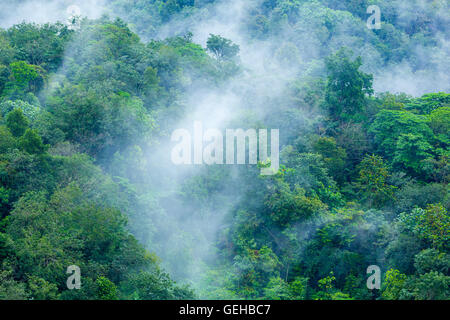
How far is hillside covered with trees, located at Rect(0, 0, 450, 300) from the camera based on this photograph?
687 inches

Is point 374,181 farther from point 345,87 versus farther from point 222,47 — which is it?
point 222,47

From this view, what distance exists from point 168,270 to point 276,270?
4.46 meters

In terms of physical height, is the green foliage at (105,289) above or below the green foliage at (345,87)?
below
